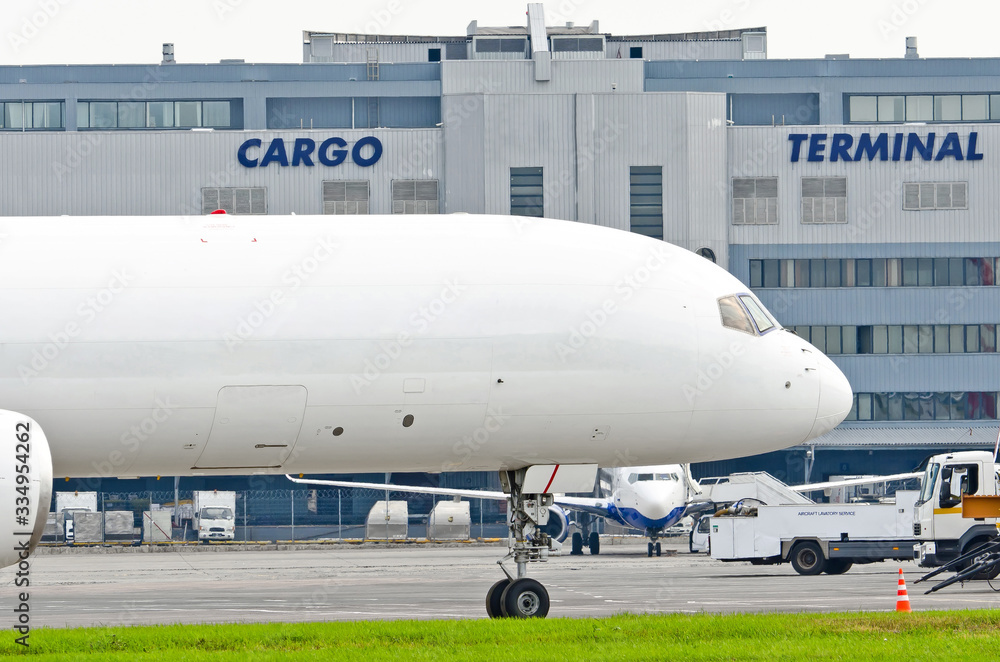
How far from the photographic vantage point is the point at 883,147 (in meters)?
76.1

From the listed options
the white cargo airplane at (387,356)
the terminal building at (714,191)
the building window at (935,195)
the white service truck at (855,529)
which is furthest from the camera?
the building window at (935,195)

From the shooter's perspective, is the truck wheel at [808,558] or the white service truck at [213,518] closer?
the truck wheel at [808,558]

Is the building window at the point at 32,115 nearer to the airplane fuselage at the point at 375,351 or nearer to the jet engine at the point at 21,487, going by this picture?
the airplane fuselage at the point at 375,351

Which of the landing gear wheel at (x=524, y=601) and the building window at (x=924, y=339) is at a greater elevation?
the building window at (x=924, y=339)

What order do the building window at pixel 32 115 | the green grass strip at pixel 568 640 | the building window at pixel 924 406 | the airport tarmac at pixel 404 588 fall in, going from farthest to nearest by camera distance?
1. the building window at pixel 32 115
2. the building window at pixel 924 406
3. the airport tarmac at pixel 404 588
4. the green grass strip at pixel 568 640

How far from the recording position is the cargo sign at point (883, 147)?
7569 cm

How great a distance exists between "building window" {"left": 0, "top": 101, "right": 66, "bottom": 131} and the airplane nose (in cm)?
7868

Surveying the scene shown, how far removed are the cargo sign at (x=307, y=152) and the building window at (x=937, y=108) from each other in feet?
117

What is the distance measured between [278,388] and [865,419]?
6378 cm

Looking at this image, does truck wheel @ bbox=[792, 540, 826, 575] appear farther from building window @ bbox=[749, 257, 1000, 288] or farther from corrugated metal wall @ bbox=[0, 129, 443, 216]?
corrugated metal wall @ bbox=[0, 129, 443, 216]

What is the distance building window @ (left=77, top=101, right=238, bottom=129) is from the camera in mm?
89188

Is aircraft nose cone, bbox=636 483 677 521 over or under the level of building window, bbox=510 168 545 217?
under

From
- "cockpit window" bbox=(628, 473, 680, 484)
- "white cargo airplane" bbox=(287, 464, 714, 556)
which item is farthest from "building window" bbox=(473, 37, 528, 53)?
"cockpit window" bbox=(628, 473, 680, 484)

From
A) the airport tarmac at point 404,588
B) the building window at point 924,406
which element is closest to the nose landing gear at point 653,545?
the airport tarmac at point 404,588
